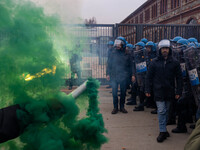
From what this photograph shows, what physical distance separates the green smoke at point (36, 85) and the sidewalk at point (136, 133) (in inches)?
96.8

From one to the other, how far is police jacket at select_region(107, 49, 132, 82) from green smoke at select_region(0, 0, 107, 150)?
4.27m

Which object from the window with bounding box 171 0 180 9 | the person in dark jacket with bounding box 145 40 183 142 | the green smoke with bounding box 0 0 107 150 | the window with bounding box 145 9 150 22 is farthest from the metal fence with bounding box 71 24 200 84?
the window with bounding box 145 9 150 22

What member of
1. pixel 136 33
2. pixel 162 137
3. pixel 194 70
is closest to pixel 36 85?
pixel 162 137

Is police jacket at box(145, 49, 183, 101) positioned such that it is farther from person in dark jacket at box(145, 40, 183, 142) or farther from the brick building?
the brick building

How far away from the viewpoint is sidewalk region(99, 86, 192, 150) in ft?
12.3

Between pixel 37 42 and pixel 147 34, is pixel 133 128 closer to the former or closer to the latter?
→ pixel 37 42

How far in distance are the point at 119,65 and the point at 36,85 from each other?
448 cm

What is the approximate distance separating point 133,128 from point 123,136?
535 millimetres

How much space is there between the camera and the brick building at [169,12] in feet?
66.8

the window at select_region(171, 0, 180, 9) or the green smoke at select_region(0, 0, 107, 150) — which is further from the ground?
the window at select_region(171, 0, 180, 9)

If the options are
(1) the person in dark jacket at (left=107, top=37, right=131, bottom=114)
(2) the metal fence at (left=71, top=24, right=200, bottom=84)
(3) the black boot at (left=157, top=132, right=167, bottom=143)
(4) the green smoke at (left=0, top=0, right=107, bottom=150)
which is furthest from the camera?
(2) the metal fence at (left=71, top=24, right=200, bottom=84)

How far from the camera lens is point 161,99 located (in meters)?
3.88

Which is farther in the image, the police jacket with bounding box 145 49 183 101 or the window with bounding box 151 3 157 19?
the window with bounding box 151 3 157 19

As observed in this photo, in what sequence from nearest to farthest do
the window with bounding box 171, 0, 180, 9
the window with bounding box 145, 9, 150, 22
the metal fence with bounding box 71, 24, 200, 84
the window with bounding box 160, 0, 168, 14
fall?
the metal fence with bounding box 71, 24, 200, 84 → the window with bounding box 171, 0, 180, 9 → the window with bounding box 160, 0, 168, 14 → the window with bounding box 145, 9, 150, 22
